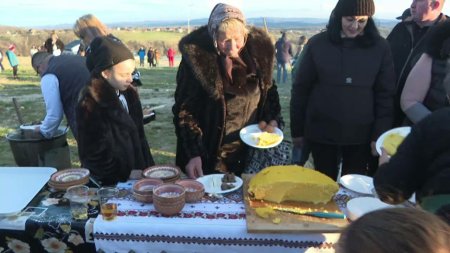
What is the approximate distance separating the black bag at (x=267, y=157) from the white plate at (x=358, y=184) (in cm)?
52

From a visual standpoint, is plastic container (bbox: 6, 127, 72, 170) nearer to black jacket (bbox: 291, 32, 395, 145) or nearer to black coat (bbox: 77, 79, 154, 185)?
black coat (bbox: 77, 79, 154, 185)

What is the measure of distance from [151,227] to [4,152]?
5.25m

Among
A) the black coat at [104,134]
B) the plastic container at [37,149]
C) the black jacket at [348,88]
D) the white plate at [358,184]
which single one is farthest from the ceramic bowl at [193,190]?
the plastic container at [37,149]

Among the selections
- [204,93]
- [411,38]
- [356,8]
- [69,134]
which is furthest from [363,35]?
[69,134]

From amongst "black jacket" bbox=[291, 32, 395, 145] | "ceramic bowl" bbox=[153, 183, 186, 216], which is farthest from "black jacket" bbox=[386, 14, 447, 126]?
"ceramic bowl" bbox=[153, 183, 186, 216]

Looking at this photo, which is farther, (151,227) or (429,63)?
(429,63)

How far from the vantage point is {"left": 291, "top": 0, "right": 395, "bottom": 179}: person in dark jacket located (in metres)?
2.68

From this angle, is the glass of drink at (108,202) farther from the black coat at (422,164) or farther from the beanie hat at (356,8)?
the beanie hat at (356,8)

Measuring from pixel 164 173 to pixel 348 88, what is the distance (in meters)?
1.40

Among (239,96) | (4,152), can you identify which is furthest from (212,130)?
(4,152)

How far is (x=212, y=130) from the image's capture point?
2.64 meters

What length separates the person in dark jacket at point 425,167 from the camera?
1.36 meters

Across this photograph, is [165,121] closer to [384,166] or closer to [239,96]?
[239,96]

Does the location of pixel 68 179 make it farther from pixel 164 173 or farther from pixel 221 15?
pixel 221 15
